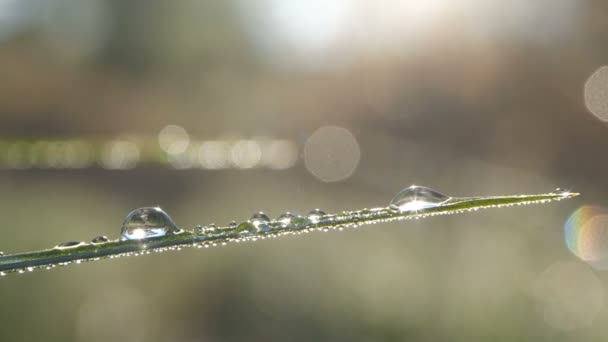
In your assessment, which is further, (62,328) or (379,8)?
(379,8)

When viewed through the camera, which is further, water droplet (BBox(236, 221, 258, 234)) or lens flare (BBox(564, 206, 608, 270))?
lens flare (BBox(564, 206, 608, 270))

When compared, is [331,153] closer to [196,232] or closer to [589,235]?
[589,235]

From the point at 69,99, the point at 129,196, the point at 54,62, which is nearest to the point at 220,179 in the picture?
the point at 129,196

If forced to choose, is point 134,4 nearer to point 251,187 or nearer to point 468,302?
point 251,187

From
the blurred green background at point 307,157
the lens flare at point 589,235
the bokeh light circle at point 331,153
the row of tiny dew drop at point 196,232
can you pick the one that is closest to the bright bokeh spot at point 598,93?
the blurred green background at point 307,157

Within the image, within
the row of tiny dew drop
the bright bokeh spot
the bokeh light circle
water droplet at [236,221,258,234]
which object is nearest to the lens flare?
the bokeh light circle

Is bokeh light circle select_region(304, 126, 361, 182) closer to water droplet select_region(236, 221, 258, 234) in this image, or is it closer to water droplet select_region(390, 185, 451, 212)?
water droplet select_region(390, 185, 451, 212)
